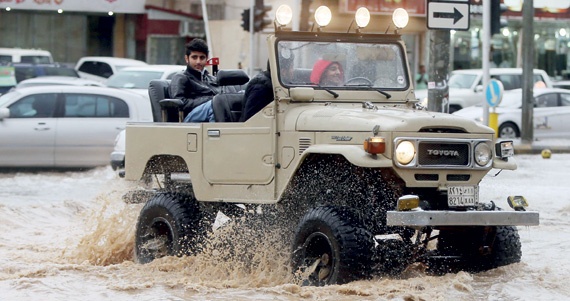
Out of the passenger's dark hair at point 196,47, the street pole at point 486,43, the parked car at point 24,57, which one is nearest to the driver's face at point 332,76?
the passenger's dark hair at point 196,47

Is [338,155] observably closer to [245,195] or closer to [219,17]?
[245,195]

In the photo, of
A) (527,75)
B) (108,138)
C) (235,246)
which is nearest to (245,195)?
(235,246)

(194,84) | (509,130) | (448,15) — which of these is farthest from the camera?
(509,130)

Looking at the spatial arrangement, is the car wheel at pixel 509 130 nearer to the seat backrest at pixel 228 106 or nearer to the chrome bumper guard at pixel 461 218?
the seat backrest at pixel 228 106

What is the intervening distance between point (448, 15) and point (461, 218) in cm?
776

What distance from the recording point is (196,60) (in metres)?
10.3

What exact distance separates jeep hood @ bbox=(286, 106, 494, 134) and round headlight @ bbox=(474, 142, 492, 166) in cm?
10

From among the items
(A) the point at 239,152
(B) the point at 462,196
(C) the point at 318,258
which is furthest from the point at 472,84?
(C) the point at 318,258

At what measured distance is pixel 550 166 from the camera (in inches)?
811

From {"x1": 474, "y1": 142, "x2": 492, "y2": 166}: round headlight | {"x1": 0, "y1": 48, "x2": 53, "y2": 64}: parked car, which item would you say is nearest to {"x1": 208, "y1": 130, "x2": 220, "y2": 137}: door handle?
{"x1": 474, "y1": 142, "x2": 492, "y2": 166}: round headlight

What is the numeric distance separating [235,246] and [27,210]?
516cm

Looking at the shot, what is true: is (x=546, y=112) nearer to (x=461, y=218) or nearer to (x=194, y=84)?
(x=194, y=84)

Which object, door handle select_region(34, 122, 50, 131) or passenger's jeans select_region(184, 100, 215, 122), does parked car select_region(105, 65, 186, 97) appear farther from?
passenger's jeans select_region(184, 100, 215, 122)

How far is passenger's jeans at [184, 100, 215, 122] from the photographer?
31.3 feet
